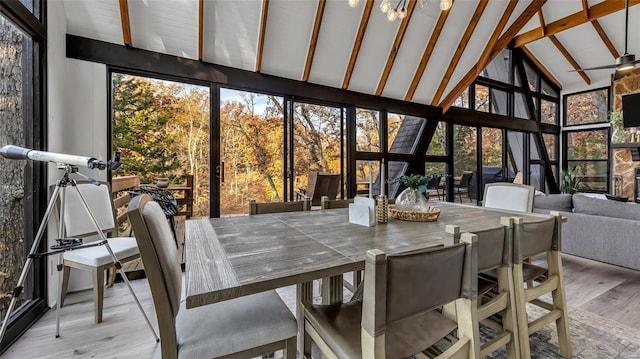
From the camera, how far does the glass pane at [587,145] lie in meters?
7.36

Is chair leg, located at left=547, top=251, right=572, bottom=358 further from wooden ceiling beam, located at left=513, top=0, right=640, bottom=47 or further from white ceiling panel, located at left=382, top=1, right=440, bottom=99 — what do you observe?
wooden ceiling beam, located at left=513, top=0, right=640, bottom=47

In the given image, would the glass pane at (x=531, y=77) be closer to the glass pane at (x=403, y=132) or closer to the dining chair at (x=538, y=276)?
the glass pane at (x=403, y=132)

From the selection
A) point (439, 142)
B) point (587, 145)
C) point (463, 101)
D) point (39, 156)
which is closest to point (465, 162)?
point (439, 142)

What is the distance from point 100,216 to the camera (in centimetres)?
254

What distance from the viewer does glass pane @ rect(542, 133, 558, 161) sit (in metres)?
7.74

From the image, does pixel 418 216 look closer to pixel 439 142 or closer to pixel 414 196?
pixel 414 196

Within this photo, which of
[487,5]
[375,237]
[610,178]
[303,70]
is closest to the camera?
[375,237]

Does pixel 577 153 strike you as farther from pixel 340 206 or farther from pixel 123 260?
pixel 123 260

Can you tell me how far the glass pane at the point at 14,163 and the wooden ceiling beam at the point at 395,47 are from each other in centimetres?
400

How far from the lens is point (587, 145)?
7.59 metres

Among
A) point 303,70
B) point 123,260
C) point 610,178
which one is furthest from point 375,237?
point 610,178

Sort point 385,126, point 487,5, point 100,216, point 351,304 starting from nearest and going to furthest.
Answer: point 351,304
point 100,216
point 487,5
point 385,126

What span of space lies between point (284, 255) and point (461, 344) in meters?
0.76

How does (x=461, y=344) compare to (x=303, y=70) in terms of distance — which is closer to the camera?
(x=461, y=344)
